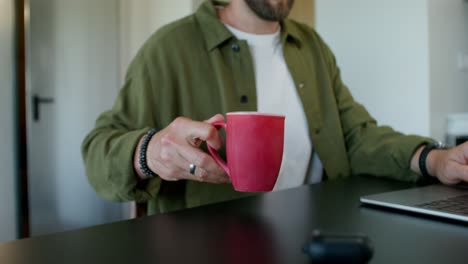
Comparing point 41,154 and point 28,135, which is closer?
point 28,135

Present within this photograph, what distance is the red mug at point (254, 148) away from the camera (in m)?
0.46

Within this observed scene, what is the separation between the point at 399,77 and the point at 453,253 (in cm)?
130

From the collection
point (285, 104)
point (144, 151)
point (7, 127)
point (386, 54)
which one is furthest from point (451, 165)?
point (7, 127)

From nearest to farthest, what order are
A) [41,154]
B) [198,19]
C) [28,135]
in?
[198,19]
[28,135]
[41,154]

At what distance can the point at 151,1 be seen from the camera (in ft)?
8.39

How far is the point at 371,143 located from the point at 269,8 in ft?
1.39

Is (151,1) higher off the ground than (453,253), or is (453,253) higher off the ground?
(151,1)

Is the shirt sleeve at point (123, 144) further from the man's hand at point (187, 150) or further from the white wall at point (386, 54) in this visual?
the white wall at point (386, 54)

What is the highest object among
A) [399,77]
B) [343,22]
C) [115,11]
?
[115,11]

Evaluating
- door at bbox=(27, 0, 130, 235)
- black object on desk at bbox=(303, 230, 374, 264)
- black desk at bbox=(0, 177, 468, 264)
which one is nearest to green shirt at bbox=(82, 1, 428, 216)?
black desk at bbox=(0, 177, 468, 264)

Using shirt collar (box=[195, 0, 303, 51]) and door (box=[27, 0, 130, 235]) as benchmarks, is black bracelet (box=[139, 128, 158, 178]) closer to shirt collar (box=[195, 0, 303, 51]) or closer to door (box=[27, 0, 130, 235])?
shirt collar (box=[195, 0, 303, 51])

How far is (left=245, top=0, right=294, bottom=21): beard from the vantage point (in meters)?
1.02

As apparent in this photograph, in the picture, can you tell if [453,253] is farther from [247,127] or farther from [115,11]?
[115,11]

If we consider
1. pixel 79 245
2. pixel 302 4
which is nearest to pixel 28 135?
pixel 79 245
